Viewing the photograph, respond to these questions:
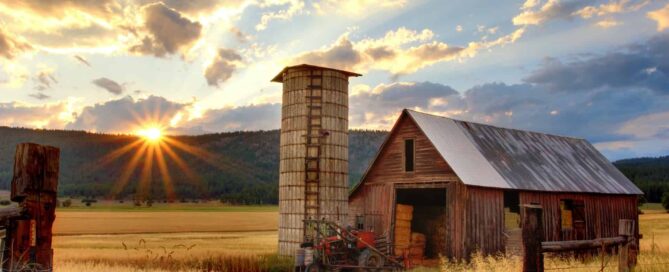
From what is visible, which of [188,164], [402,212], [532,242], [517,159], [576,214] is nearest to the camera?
[532,242]

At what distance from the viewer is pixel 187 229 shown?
56.6 meters

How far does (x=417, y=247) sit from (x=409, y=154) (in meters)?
4.31

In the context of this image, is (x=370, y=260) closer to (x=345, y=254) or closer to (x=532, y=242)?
(x=345, y=254)

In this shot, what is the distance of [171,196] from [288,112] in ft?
370

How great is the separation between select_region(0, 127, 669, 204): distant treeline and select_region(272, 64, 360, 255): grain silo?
96.1m

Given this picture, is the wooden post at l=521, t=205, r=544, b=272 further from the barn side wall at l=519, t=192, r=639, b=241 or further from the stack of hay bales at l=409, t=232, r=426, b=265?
the barn side wall at l=519, t=192, r=639, b=241

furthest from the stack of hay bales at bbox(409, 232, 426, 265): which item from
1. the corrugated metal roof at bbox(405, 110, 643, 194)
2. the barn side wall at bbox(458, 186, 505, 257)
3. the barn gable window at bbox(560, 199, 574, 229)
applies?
the barn gable window at bbox(560, 199, 574, 229)

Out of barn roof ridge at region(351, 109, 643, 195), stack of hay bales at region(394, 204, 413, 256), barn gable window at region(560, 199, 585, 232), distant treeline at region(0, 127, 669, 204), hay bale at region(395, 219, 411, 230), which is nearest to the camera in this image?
barn roof ridge at region(351, 109, 643, 195)

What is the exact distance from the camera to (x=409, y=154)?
27.9m

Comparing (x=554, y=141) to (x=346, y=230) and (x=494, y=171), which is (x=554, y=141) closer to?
(x=494, y=171)

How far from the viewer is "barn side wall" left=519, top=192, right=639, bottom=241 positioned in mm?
28156

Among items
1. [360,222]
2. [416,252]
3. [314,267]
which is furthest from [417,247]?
[314,267]

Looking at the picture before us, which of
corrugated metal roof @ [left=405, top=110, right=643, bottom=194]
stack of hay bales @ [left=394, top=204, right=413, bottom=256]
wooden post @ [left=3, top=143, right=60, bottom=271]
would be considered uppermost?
corrugated metal roof @ [left=405, top=110, right=643, bottom=194]

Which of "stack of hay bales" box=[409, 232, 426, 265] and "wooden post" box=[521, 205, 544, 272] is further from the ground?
"wooden post" box=[521, 205, 544, 272]
